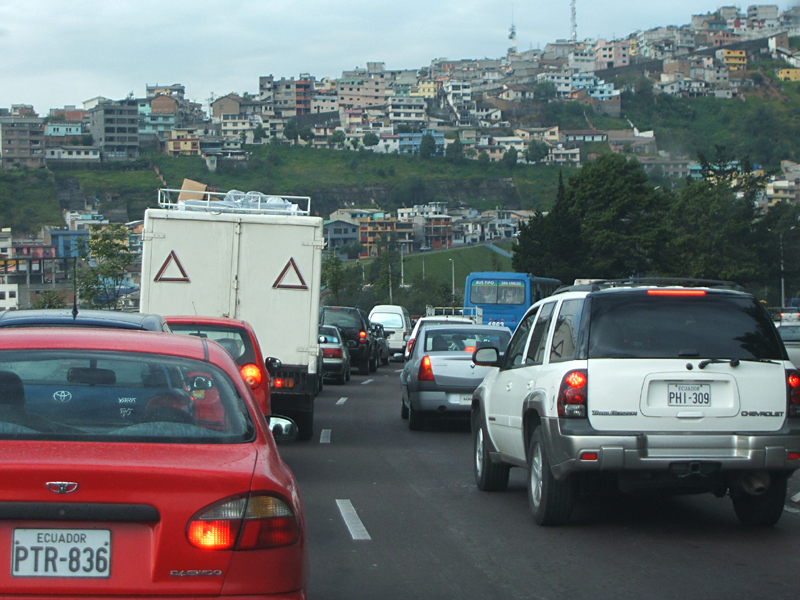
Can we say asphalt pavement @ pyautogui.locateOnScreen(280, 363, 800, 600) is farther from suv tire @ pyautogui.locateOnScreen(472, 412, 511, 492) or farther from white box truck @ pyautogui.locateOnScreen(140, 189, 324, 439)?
white box truck @ pyautogui.locateOnScreen(140, 189, 324, 439)

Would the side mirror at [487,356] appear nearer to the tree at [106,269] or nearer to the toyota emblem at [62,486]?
the toyota emblem at [62,486]

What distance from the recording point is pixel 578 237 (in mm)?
75938

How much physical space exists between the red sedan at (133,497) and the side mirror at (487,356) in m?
5.43

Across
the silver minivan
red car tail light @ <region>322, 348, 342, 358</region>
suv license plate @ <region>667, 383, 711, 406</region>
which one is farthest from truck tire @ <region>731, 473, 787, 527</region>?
the silver minivan

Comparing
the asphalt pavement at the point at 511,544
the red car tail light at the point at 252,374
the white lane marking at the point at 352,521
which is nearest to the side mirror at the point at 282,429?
the asphalt pavement at the point at 511,544

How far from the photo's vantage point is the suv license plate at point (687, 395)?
7.17 m

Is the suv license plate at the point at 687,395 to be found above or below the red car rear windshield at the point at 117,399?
below

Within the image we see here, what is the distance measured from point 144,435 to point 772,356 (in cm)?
498

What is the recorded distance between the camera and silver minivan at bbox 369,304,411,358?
137 feet

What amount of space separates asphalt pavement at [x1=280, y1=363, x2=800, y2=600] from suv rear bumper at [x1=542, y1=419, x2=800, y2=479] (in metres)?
0.57

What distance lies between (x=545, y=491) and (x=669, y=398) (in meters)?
1.16

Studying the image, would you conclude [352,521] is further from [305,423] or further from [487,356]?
[305,423]

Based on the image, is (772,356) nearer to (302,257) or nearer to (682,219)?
(302,257)

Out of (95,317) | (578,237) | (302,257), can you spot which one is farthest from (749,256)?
(95,317)
